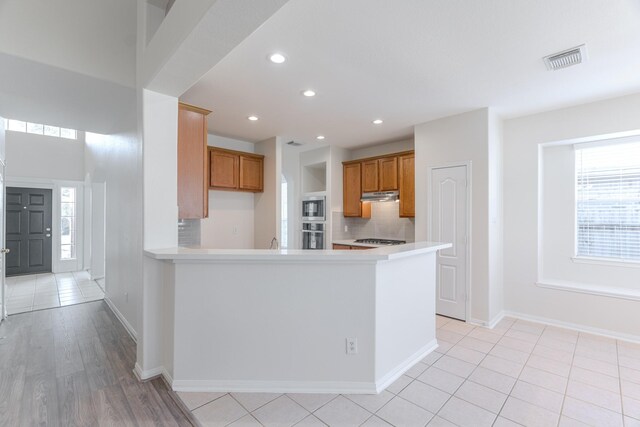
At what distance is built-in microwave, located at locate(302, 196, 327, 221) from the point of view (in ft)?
18.9

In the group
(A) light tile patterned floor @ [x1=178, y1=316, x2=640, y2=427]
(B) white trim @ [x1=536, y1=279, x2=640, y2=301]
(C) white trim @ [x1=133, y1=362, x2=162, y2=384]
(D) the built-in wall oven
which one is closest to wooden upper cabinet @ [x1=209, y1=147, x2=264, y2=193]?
(D) the built-in wall oven

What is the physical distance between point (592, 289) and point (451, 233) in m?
1.62

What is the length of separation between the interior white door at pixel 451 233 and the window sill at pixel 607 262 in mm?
1370

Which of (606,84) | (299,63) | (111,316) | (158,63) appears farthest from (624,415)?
(111,316)

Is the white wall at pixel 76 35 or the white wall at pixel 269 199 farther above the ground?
the white wall at pixel 76 35

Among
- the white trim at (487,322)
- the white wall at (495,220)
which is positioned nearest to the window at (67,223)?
the white trim at (487,322)

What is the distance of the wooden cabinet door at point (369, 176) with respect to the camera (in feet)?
17.2

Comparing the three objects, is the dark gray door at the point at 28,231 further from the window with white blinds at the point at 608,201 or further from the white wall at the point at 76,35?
the window with white blinds at the point at 608,201

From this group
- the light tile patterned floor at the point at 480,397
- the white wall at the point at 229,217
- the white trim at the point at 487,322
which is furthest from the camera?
the white wall at the point at 229,217

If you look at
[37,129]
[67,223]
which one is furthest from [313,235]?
[37,129]

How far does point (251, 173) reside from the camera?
509cm

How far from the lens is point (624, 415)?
2074 mm

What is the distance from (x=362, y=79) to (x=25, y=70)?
2.89 meters

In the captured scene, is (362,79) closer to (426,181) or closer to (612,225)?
(426,181)
